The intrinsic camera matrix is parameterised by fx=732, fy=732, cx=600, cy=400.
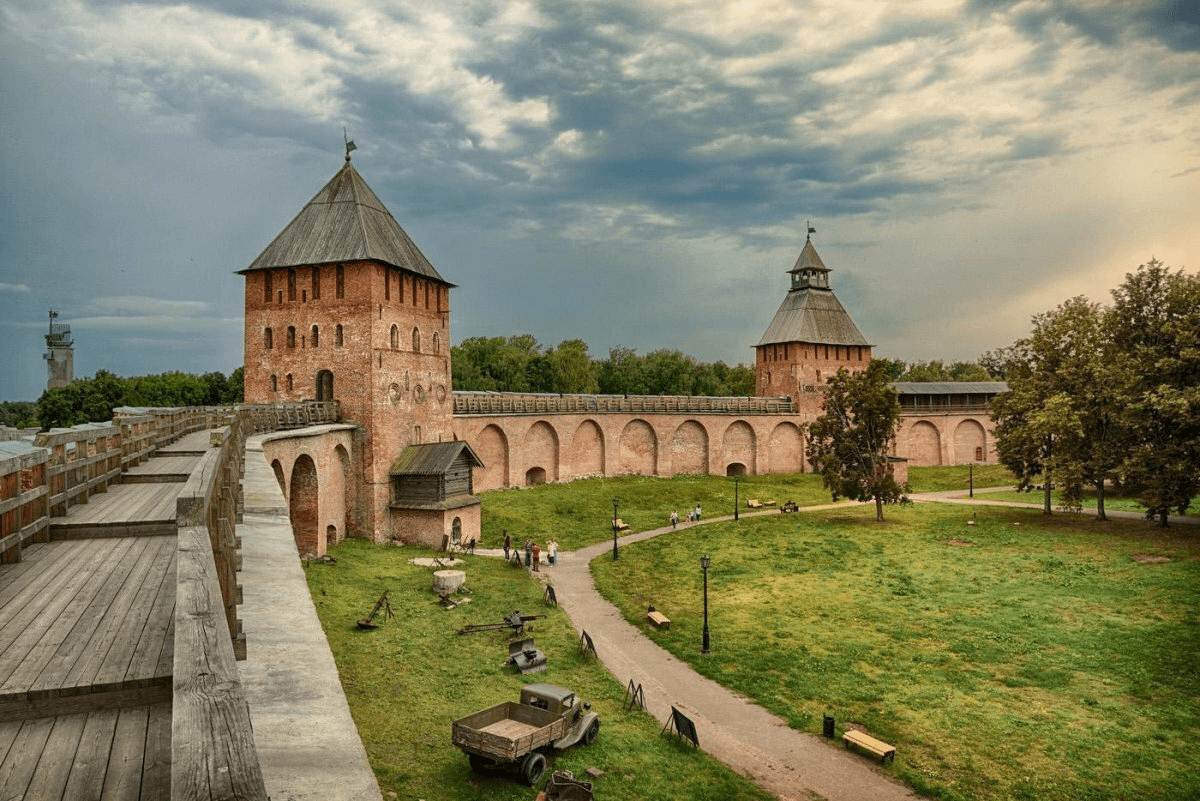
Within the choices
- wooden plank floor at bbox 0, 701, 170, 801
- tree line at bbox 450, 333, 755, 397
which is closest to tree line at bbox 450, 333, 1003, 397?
tree line at bbox 450, 333, 755, 397

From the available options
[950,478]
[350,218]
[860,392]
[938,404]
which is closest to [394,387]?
[350,218]

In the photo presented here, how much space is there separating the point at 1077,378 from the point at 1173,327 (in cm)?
428

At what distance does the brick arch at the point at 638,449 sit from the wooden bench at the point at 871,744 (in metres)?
32.8

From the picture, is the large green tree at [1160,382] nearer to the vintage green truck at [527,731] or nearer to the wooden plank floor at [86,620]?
the vintage green truck at [527,731]

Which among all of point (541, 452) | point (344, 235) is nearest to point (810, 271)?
point (541, 452)

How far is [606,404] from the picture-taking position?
44781 mm

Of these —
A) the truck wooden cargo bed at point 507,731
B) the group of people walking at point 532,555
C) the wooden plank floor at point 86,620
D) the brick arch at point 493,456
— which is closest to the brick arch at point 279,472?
the group of people walking at point 532,555

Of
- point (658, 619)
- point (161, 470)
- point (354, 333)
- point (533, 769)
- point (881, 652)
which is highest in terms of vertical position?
point (354, 333)

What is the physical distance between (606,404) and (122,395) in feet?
127

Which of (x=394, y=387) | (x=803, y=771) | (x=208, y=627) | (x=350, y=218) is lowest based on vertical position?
(x=803, y=771)

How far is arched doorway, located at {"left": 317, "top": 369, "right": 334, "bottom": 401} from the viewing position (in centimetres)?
2923

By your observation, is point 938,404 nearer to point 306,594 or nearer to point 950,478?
point 950,478

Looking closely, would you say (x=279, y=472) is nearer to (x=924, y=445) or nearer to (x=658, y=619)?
(x=658, y=619)

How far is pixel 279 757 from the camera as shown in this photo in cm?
306
